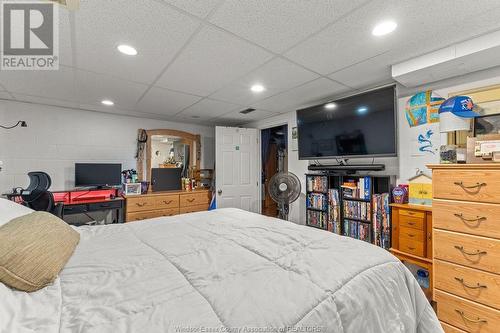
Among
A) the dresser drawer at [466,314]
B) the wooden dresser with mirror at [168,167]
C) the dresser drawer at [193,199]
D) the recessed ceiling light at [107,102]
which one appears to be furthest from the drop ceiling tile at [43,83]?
the dresser drawer at [466,314]

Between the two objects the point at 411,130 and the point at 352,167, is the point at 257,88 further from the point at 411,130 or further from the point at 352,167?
the point at 411,130

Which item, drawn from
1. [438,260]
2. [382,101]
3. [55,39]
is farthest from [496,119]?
[55,39]

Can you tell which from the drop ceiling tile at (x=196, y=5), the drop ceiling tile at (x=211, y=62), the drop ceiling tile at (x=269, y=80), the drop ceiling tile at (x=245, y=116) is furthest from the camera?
the drop ceiling tile at (x=245, y=116)

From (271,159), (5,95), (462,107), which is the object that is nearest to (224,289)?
(462,107)

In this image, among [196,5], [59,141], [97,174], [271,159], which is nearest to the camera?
[196,5]

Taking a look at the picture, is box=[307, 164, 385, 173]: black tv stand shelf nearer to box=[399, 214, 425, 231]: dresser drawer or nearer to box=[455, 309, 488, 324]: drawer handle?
box=[399, 214, 425, 231]: dresser drawer

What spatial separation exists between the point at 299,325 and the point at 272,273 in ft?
0.81

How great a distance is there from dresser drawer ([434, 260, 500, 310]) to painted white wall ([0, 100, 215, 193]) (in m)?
4.27

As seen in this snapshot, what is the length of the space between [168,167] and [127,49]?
2.78 meters

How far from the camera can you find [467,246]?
150 centimetres

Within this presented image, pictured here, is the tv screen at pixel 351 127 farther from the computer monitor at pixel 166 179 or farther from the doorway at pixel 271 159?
the computer monitor at pixel 166 179

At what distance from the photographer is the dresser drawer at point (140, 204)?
3.38m

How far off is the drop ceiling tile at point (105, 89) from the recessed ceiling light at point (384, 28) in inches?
89.1

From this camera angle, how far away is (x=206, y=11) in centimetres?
128
